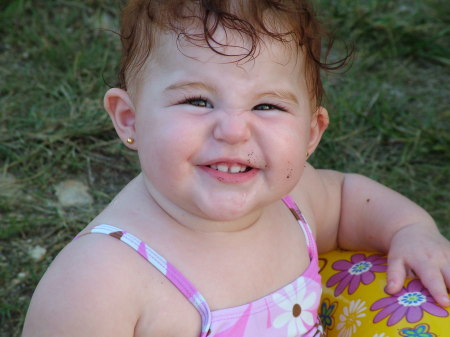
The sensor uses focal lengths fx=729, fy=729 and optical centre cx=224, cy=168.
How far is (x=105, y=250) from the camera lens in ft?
4.45

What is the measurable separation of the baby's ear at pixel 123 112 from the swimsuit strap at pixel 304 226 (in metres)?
0.42

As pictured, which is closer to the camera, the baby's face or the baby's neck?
the baby's face

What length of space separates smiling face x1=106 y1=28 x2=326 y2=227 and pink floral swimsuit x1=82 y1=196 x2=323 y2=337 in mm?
123

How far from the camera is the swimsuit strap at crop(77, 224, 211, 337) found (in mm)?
1383

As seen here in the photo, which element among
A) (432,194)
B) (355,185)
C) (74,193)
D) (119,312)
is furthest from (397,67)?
(119,312)

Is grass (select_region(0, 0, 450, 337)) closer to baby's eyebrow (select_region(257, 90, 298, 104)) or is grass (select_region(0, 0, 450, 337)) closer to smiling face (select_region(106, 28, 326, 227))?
smiling face (select_region(106, 28, 326, 227))

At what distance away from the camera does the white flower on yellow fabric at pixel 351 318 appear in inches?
64.9

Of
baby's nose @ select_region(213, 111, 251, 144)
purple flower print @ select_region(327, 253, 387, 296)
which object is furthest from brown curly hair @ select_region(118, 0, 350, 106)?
purple flower print @ select_region(327, 253, 387, 296)

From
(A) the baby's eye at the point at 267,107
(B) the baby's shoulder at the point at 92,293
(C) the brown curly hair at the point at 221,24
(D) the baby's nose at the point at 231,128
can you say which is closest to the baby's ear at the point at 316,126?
(C) the brown curly hair at the point at 221,24

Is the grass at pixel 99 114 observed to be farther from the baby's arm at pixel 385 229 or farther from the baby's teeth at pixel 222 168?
the baby's teeth at pixel 222 168

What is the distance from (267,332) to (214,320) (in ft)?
0.42

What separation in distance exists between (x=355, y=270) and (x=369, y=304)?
0.12m

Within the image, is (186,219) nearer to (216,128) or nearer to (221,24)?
(216,128)

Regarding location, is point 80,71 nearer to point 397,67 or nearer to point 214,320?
point 397,67
